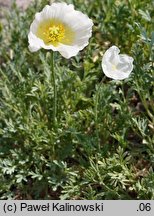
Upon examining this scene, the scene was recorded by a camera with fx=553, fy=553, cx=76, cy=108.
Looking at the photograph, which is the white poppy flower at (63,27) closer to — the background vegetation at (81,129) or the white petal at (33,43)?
the white petal at (33,43)

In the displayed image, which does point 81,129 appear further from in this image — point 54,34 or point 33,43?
point 33,43

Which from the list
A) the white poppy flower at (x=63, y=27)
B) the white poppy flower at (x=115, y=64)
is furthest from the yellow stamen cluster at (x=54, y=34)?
the white poppy flower at (x=115, y=64)

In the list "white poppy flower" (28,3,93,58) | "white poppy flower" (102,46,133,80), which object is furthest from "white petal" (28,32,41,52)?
"white poppy flower" (102,46,133,80)

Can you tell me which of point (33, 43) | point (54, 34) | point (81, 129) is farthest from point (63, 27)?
point (81, 129)

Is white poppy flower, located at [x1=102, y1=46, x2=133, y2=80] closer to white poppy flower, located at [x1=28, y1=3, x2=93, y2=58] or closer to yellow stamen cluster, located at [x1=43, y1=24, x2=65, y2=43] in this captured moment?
white poppy flower, located at [x1=28, y1=3, x2=93, y2=58]

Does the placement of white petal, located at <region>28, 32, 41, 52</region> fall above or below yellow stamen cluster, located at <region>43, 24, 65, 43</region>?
below

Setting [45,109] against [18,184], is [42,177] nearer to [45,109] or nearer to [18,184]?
[18,184]
